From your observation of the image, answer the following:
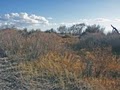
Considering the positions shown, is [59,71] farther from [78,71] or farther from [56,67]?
[78,71]

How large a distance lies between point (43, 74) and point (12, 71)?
146 centimetres

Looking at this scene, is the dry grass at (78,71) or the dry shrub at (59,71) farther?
the dry grass at (78,71)

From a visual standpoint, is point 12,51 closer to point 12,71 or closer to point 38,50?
point 38,50

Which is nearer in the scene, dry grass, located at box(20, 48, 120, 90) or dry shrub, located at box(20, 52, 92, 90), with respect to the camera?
dry shrub, located at box(20, 52, 92, 90)

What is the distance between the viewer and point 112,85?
12.1 m

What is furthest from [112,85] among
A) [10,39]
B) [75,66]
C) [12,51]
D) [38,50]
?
[10,39]

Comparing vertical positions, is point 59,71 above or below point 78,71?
above

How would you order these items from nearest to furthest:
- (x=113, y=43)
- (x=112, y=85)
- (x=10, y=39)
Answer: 1. (x=112, y=85)
2. (x=10, y=39)
3. (x=113, y=43)

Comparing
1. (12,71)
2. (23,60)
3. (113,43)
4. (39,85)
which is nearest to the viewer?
(39,85)

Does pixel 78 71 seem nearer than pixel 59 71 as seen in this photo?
No

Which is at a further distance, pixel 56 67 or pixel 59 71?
pixel 56 67

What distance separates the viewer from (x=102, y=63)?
15023mm

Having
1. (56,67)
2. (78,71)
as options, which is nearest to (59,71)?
(56,67)

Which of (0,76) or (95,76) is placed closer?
(0,76)
